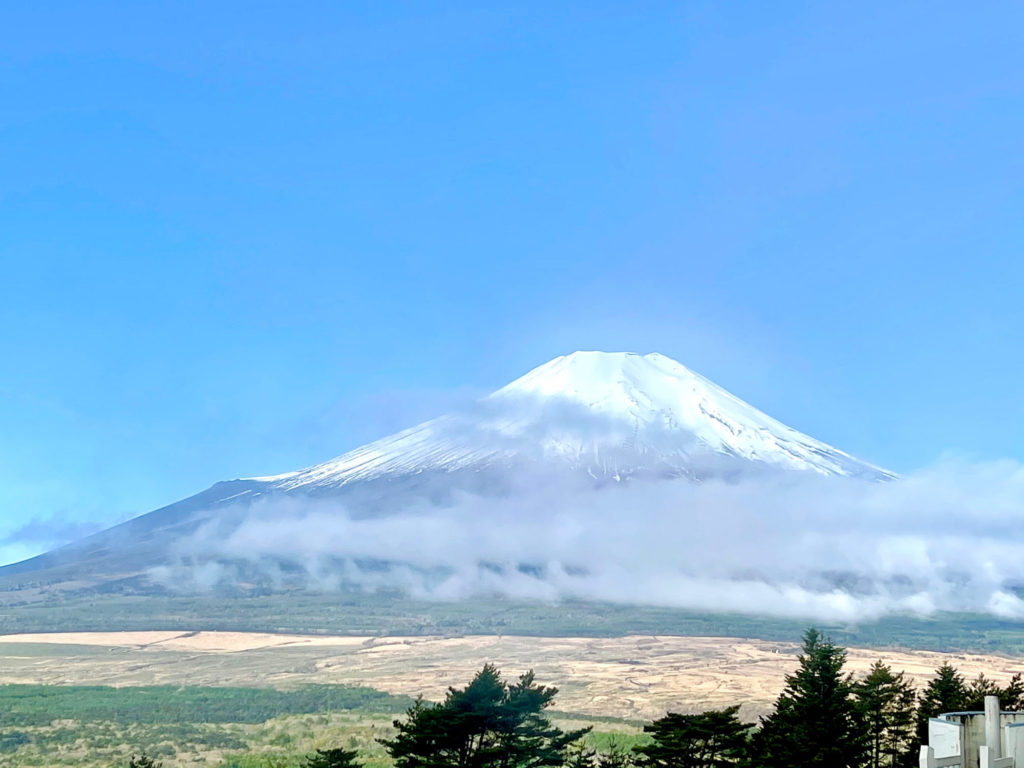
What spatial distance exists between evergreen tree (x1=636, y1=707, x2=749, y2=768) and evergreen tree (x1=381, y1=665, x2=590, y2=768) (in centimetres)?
239

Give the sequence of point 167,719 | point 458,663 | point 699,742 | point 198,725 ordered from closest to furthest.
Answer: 1. point 699,742
2. point 198,725
3. point 167,719
4. point 458,663

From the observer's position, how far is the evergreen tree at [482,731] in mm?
20781

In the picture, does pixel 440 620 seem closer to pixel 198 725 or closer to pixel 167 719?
pixel 167 719

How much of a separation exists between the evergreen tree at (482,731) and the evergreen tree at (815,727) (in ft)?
17.2

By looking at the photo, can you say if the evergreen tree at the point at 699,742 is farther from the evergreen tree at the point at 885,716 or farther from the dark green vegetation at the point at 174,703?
the dark green vegetation at the point at 174,703

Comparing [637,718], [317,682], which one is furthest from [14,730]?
[637,718]

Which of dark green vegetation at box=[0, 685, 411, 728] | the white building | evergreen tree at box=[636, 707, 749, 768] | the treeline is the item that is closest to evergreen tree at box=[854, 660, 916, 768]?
the treeline

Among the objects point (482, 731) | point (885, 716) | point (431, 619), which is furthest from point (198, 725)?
point (431, 619)

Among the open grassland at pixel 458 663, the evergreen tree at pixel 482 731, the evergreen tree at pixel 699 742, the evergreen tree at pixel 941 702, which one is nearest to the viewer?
the evergreen tree at pixel 482 731

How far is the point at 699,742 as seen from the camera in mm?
22156

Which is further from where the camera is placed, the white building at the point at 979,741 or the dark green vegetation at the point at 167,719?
the dark green vegetation at the point at 167,719

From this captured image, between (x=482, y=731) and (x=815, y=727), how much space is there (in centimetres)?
820

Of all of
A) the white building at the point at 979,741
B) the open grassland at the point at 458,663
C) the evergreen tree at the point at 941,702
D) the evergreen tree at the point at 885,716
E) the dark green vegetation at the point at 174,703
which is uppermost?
the white building at the point at 979,741

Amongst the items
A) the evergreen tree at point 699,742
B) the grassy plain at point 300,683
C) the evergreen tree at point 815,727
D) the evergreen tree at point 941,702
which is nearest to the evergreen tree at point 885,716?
the evergreen tree at point 941,702
